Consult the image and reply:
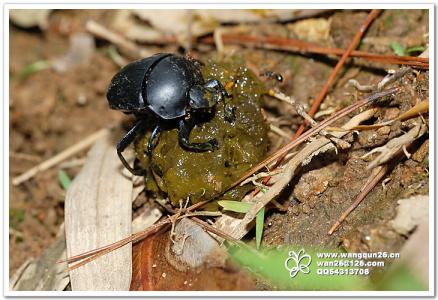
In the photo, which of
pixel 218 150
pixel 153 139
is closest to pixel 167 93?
pixel 153 139

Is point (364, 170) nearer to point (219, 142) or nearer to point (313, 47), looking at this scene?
point (219, 142)

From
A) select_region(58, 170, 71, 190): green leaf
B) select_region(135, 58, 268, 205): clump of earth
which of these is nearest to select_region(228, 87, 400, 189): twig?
select_region(135, 58, 268, 205): clump of earth

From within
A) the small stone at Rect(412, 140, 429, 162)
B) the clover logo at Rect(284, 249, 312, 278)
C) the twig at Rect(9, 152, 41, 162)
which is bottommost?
the twig at Rect(9, 152, 41, 162)

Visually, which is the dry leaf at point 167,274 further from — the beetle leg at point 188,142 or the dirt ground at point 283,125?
the beetle leg at point 188,142

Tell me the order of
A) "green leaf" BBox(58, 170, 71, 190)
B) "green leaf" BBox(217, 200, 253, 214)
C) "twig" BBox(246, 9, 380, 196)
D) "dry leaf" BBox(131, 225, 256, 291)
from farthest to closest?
"green leaf" BBox(58, 170, 71, 190) → "twig" BBox(246, 9, 380, 196) → "green leaf" BBox(217, 200, 253, 214) → "dry leaf" BBox(131, 225, 256, 291)

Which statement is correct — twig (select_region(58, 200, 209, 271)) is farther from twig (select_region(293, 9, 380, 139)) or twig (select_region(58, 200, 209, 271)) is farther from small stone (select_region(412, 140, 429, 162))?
small stone (select_region(412, 140, 429, 162))

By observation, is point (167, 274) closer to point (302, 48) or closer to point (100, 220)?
point (100, 220)
